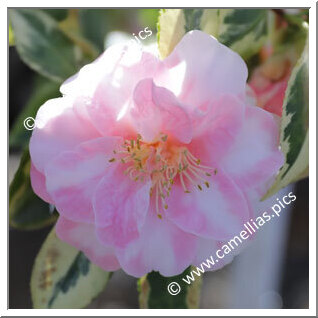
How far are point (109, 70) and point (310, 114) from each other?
0.18 meters

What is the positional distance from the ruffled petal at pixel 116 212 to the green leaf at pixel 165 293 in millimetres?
87

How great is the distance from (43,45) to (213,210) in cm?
32

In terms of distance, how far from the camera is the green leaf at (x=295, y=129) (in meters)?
0.45

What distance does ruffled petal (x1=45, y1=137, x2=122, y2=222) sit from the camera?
0.43 metres

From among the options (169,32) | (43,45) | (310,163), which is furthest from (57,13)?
(310,163)

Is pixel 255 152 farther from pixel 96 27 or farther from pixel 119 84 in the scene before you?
pixel 96 27

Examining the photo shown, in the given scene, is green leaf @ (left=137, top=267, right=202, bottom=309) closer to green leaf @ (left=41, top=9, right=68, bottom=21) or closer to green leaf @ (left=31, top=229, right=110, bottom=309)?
green leaf @ (left=31, top=229, right=110, bottom=309)

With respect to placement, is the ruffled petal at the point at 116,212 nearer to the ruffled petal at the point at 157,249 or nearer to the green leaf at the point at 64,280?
the ruffled petal at the point at 157,249

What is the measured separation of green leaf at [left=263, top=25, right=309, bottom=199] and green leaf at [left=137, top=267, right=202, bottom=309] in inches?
5.1

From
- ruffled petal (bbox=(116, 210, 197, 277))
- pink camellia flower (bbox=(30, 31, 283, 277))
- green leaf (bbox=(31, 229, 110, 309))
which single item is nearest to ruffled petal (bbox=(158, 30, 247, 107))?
pink camellia flower (bbox=(30, 31, 283, 277))

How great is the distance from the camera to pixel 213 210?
45 cm

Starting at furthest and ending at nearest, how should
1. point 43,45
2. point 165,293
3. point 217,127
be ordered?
point 43,45 → point 165,293 → point 217,127

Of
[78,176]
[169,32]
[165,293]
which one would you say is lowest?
[165,293]

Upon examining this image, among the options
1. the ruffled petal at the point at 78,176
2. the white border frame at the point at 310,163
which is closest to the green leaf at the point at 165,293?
the white border frame at the point at 310,163
